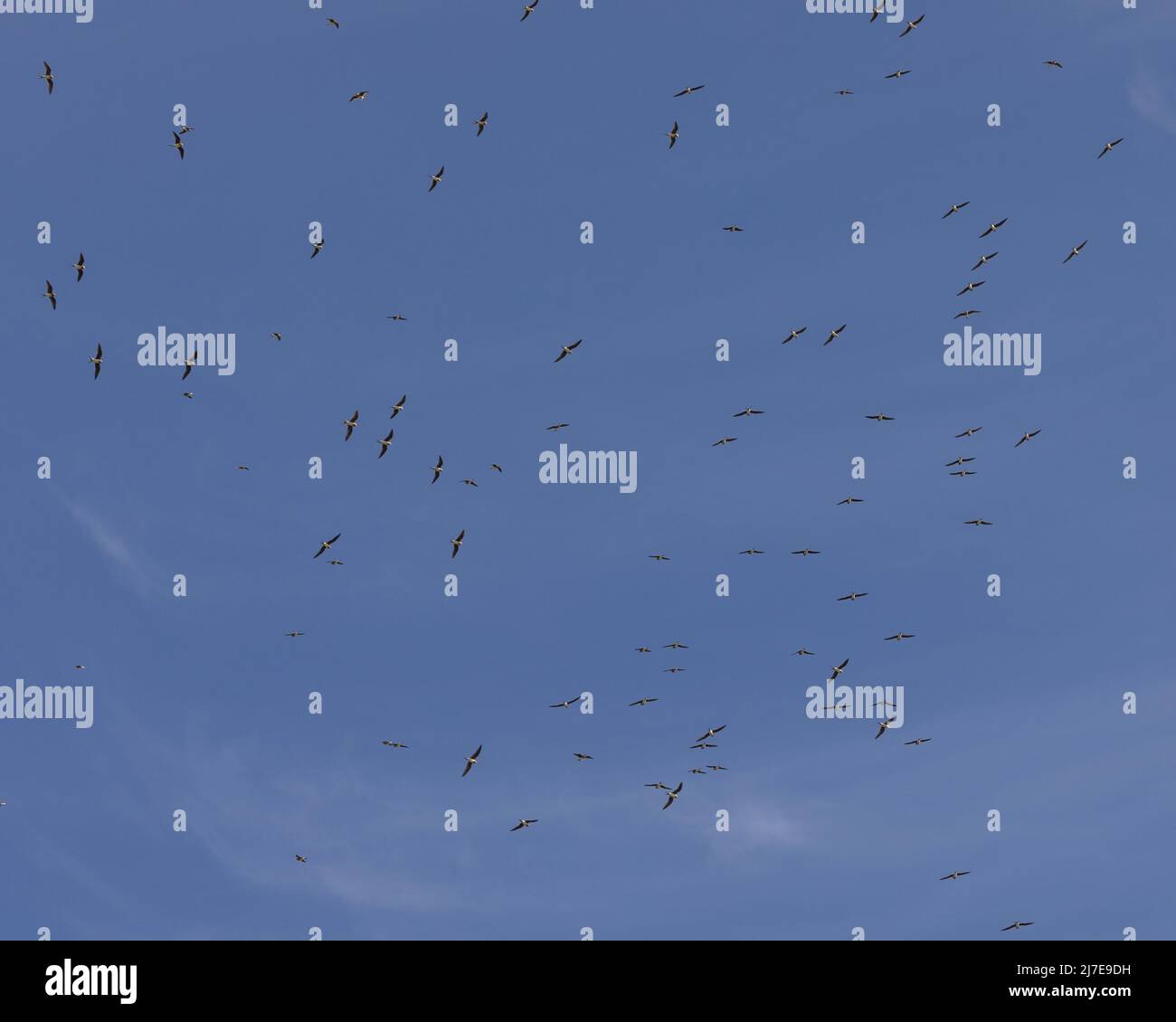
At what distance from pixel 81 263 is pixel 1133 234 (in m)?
79.1
